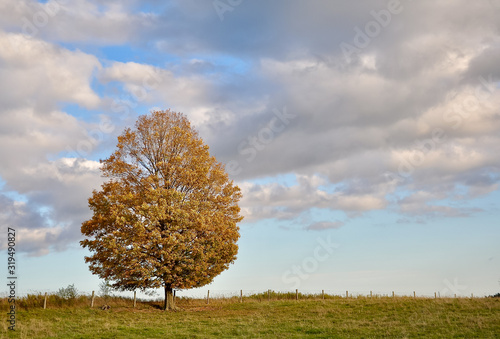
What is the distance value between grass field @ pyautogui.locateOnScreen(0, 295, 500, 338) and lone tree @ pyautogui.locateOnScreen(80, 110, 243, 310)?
3.68 meters

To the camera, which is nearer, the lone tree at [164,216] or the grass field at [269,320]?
the grass field at [269,320]

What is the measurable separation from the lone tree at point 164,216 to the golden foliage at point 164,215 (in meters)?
0.09

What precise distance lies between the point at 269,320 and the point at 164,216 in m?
12.6

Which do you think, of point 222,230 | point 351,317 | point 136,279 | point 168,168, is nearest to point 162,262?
point 136,279

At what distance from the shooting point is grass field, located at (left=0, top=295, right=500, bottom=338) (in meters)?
27.6

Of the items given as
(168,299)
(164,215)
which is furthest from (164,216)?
(168,299)

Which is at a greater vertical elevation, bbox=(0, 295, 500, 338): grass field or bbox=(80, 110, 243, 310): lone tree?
bbox=(80, 110, 243, 310): lone tree

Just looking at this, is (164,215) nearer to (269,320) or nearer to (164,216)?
(164,216)

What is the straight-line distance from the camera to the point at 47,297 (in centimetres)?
4212

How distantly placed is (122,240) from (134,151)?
29.4 ft

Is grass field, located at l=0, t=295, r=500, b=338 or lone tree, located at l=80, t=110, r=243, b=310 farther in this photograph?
lone tree, located at l=80, t=110, r=243, b=310

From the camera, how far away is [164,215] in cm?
3838

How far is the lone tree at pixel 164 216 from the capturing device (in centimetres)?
3838

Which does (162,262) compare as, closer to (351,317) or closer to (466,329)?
(351,317)
